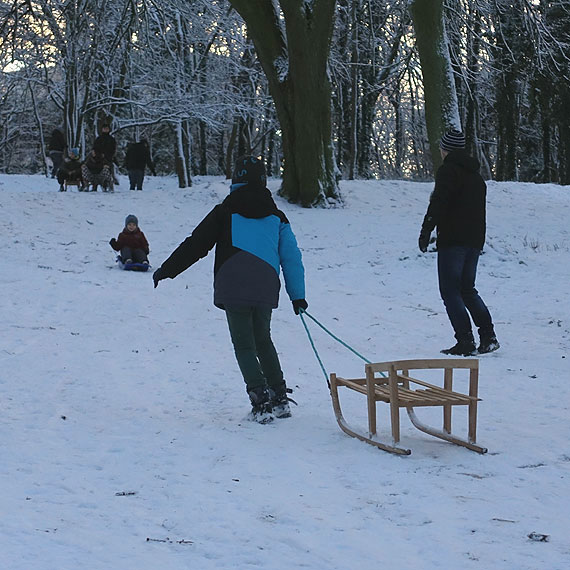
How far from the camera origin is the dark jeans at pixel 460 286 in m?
7.53

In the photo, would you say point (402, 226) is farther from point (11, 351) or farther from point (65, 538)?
point (65, 538)

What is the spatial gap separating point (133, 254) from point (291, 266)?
24.4 feet

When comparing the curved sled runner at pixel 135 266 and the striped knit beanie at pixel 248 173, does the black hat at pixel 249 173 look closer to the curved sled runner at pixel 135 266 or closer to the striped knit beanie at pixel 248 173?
the striped knit beanie at pixel 248 173

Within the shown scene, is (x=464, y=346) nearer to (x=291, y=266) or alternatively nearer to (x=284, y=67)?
(x=291, y=266)

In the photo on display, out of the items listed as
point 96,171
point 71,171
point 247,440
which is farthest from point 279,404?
point 71,171

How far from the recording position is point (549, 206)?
739 inches

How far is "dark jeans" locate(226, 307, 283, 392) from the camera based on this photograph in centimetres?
528

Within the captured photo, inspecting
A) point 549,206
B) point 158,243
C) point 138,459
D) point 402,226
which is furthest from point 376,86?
point 138,459

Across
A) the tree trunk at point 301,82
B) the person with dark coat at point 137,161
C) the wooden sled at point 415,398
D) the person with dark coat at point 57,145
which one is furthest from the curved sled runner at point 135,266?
the person with dark coat at point 57,145

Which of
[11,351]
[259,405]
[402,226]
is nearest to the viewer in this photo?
[259,405]

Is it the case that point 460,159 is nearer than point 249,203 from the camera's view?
No

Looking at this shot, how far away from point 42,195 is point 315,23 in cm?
691

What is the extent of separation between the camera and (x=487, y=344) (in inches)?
306

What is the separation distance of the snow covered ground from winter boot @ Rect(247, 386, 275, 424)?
0.27ft
